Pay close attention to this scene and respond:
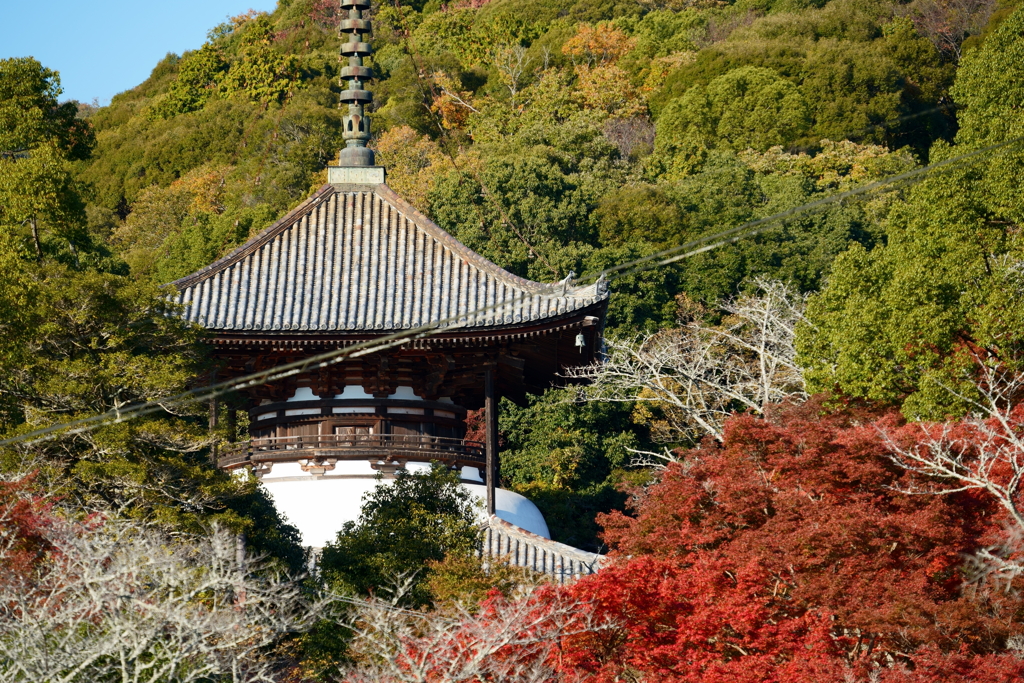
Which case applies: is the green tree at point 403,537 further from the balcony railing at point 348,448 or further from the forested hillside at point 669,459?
the balcony railing at point 348,448

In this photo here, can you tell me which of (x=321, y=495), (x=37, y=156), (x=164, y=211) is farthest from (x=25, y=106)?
(x=164, y=211)

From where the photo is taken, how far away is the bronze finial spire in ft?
68.8

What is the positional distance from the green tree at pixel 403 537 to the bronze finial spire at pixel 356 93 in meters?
6.50

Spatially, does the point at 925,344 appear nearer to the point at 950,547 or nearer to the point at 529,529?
the point at 950,547

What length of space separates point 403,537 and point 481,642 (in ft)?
11.0

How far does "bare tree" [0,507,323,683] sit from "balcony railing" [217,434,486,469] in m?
5.12

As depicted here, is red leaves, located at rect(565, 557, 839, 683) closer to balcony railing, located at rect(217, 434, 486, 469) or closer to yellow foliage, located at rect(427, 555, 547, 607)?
yellow foliage, located at rect(427, 555, 547, 607)

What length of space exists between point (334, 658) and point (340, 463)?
4.42 meters

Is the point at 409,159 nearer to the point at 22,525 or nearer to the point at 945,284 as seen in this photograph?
the point at 945,284

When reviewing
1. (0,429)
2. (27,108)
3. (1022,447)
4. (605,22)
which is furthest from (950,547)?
(605,22)

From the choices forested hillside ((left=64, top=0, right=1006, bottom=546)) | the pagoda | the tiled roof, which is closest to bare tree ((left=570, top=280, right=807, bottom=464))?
forested hillside ((left=64, top=0, right=1006, bottom=546))

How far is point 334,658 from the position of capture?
14.6m

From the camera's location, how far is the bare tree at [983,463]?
13031 millimetres

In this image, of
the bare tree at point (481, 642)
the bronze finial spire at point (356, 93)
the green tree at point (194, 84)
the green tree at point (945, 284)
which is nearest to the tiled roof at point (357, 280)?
the bronze finial spire at point (356, 93)
